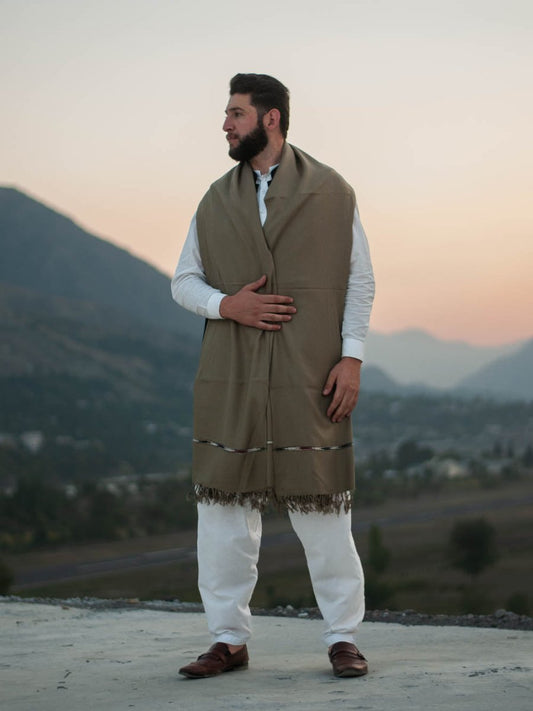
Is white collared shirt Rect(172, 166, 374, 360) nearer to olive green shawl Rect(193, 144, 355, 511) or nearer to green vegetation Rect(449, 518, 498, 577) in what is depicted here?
olive green shawl Rect(193, 144, 355, 511)

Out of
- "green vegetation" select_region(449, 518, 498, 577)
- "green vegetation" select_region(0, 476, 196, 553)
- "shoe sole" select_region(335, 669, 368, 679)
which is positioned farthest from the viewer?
Answer: "green vegetation" select_region(0, 476, 196, 553)

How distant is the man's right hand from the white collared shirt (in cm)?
7

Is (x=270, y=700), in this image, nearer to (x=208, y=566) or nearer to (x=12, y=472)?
(x=208, y=566)

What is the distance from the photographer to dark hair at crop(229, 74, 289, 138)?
12.6 feet

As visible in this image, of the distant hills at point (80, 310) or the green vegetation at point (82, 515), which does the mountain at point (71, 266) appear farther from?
the green vegetation at point (82, 515)

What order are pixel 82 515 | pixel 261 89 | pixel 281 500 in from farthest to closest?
pixel 82 515 < pixel 261 89 < pixel 281 500

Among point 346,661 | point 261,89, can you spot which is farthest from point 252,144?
point 346,661

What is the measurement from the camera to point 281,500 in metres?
3.74

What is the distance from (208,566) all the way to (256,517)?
0.25 m

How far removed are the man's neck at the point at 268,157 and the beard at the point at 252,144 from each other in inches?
1.4

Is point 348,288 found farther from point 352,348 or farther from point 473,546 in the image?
point 473,546

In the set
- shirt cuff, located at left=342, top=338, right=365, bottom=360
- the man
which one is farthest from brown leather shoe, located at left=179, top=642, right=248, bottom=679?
shirt cuff, located at left=342, top=338, right=365, bottom=360

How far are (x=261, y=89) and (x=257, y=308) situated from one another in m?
0.82

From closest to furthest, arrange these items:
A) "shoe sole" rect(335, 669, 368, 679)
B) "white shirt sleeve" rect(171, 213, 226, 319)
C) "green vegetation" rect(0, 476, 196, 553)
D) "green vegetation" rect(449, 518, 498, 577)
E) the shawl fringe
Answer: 1. "shoe sole" rect(335, 669, 368, 679)
2. the shawl fringe
3. "white shirt sleeve" rect(171, 213, 226, 319)
4. "green vegetation" rect(449, 518, 498, 577)
5. "green vegetation" rect(0, 476, 196, 553)
